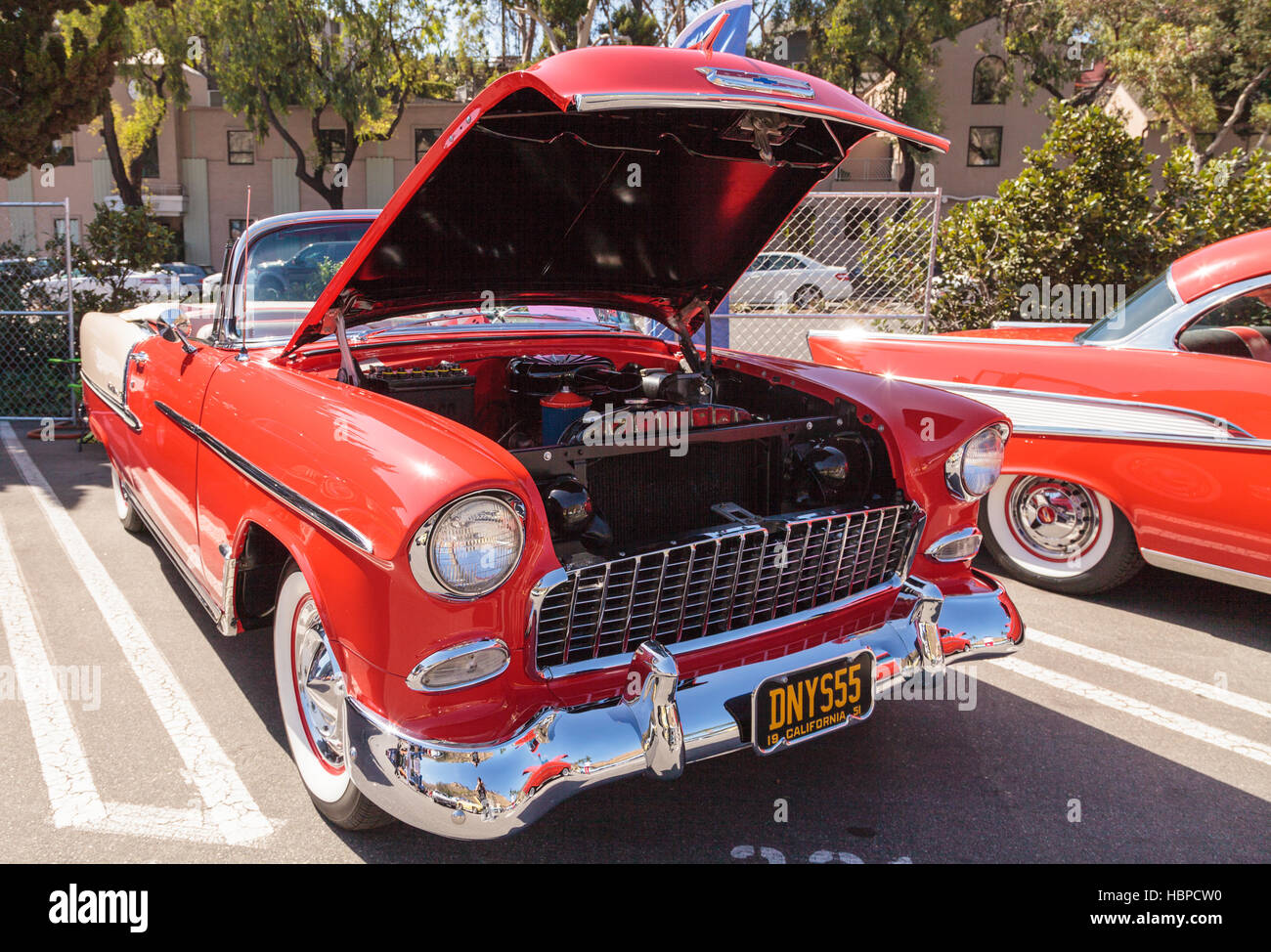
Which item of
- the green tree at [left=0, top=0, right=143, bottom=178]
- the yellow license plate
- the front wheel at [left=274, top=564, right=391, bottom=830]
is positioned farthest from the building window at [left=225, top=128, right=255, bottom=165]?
the yellow license plate

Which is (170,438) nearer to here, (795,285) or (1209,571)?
(1209,571)

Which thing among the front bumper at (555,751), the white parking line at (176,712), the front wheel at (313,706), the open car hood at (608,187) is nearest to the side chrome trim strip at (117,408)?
the white parking line at (176,712)

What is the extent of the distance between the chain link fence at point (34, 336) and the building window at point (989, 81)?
80.6ft

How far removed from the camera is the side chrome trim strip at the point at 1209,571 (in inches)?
134

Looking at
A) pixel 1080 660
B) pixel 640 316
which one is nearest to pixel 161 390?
pixel 640 316

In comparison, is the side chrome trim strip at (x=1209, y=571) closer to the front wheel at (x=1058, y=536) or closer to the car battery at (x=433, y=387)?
the front wheel at (x=1058, y=536)

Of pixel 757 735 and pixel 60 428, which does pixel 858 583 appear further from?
pixel 60 428

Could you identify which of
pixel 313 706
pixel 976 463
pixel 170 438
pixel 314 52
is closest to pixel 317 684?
pixel 313 706

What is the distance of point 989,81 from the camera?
2684 centimetres

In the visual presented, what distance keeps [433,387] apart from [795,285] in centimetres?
531

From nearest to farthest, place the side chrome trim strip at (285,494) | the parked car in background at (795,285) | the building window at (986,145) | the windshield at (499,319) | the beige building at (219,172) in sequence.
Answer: the side chrome trim strip at (285,494) < the windshield at (499,319) < the parked car in background at (795,285) < the building window at (986,145) < the beige building at (219,172)

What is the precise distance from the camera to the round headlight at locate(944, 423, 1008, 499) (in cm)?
270

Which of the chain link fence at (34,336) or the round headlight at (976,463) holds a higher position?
the chain link fence at (34,336)

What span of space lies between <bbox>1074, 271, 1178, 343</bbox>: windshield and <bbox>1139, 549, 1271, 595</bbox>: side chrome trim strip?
89 cm
